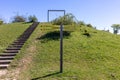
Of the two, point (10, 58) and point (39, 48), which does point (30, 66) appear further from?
point (39, 48)

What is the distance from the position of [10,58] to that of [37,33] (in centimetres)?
698

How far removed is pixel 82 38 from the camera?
17.9m

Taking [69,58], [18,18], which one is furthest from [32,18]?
[69,58]

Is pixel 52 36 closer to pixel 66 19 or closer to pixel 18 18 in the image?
pixel 66 19

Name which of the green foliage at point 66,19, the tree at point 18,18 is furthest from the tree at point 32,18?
the green foliage at point 66,19

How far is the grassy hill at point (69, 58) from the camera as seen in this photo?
10531 millimetres

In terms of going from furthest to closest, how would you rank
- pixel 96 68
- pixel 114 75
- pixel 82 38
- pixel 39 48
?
pixel 82 38
pixel 39 48
pixel 96 68
pixel 114 75

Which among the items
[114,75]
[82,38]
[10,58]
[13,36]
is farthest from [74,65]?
[13,36]

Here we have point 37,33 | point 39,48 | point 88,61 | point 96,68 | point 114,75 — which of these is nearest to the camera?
point 114,75

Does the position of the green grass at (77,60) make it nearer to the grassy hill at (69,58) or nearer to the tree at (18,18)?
the grassy hill at (69,58)

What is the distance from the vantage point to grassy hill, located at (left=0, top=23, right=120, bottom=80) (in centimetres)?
1053

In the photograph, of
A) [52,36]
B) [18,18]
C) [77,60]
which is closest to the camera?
[77,60]

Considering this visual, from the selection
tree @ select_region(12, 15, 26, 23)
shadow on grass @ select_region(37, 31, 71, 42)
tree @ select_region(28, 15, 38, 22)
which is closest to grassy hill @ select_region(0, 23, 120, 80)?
shadow on grass @ select_region(37, 31, 71, 42)

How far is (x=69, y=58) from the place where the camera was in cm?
1314
